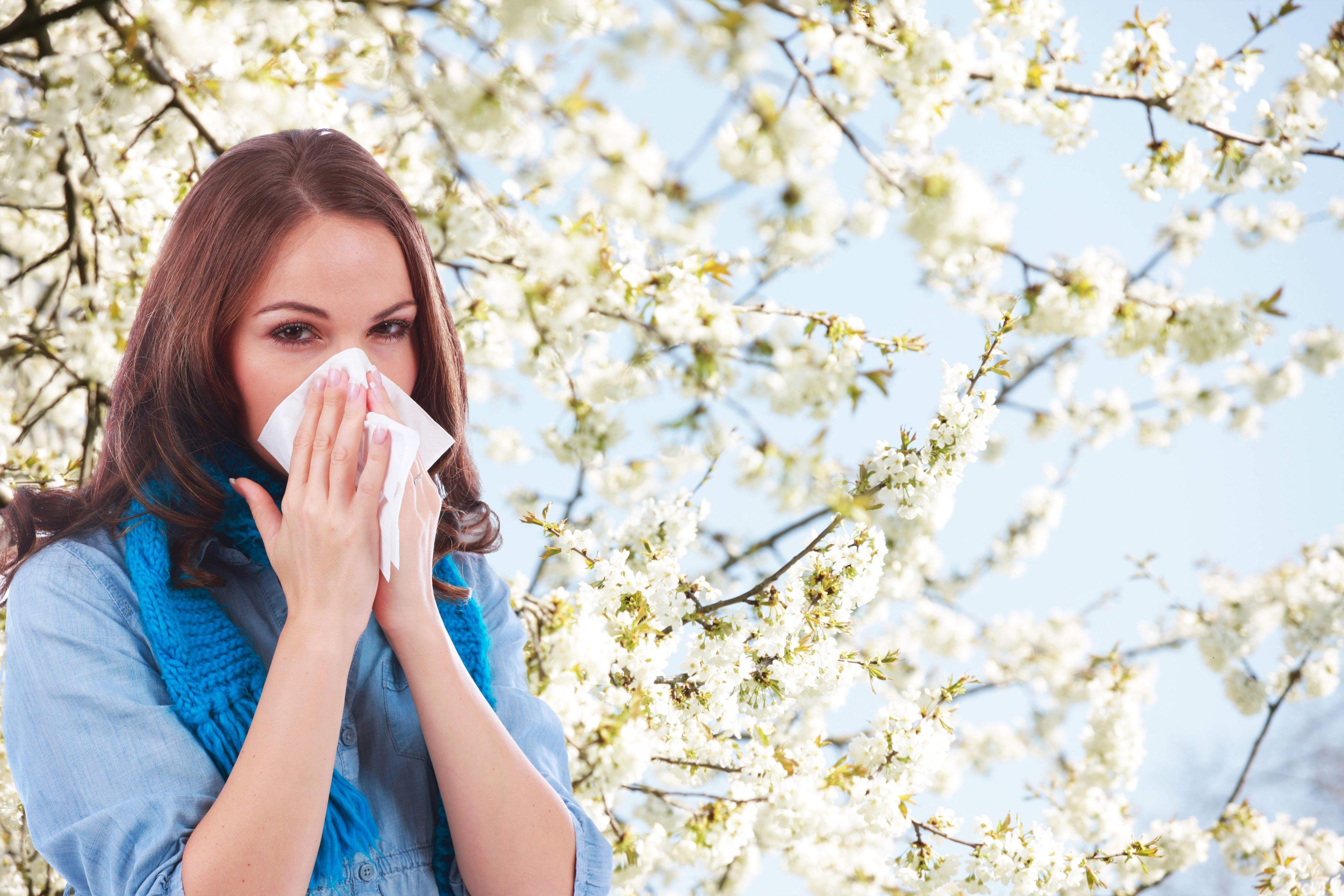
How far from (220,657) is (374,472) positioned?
0.32 metres

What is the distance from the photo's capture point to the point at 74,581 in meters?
1.26

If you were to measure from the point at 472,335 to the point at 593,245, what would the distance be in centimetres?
105

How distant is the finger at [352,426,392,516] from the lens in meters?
1.27

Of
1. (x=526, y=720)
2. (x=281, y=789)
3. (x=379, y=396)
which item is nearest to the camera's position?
(x=281, y=789)

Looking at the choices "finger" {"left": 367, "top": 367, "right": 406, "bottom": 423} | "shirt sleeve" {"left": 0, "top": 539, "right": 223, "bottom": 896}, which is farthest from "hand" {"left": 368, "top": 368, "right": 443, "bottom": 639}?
"shirt sleeve" {"left": 0, "top": 539, "right": 223, "bottom": 896}

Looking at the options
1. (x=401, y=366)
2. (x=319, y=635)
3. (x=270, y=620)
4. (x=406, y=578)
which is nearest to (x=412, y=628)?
(x=406, y=578)

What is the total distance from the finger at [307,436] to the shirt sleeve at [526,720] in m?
0.52

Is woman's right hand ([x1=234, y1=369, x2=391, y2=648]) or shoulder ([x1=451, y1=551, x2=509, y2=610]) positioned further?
shoulder ([x1=451, y1=551, x2=509, y2=610])

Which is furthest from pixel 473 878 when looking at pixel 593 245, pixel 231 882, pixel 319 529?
pixel 593 245

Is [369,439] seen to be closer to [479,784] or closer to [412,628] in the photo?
[412,628]

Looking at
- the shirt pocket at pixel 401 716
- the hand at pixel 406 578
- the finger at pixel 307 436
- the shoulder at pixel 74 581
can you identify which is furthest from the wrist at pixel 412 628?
the shoulder at pixel 74 581

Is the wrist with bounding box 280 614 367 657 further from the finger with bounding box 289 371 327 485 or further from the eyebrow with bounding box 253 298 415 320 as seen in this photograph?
the eyebrow with bounding box 253 298 415 320

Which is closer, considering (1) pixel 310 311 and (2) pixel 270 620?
(1) pixel 310 311

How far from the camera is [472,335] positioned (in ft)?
9.92
